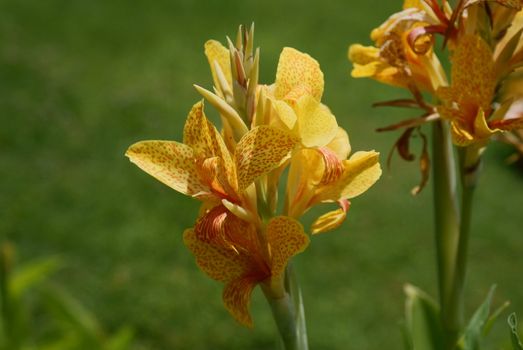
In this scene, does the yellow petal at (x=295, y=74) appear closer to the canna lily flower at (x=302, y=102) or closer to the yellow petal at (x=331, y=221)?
the canna lily flower at (x=302, y=102)

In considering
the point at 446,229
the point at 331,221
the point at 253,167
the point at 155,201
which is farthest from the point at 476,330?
the point at 155,201

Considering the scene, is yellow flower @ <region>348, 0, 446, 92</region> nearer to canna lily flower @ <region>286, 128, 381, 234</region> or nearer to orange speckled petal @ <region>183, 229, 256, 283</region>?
canna lily flower @ <region>286, 128, 381, 234</region>

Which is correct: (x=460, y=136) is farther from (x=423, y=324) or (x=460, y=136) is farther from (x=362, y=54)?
(x=423, y=324)

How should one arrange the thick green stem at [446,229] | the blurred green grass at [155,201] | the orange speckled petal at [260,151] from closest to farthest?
the orange speckled petal at [260,151]
the thick green stem at [446,229]
the blurred green grass at [155,201]

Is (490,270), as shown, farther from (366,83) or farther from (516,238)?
(366,83)

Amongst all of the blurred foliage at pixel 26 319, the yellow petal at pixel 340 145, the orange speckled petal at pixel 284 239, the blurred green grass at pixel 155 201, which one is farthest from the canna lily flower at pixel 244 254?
the blurred green grass at pixel 155 201

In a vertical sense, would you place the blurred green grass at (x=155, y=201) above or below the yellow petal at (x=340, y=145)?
below

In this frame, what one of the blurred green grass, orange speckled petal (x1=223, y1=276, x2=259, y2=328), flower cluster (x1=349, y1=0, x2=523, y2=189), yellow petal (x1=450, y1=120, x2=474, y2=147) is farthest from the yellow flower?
the blurred green grass

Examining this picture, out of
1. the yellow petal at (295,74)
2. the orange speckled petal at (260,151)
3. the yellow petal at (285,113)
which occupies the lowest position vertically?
the orange speckled petal at (260,151)
